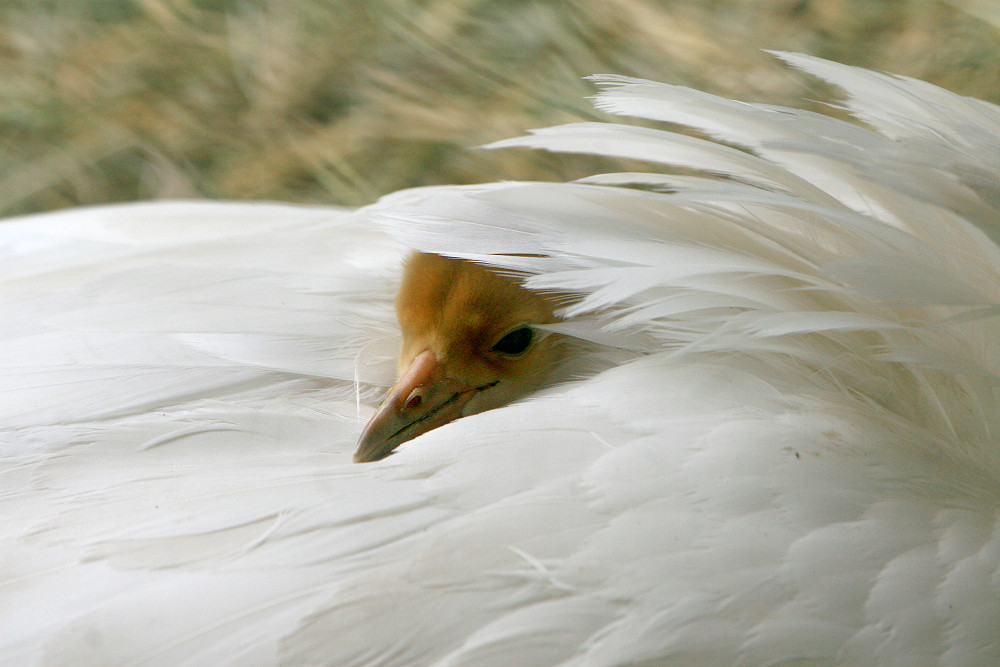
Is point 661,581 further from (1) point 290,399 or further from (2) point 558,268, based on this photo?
(1) point 290,399

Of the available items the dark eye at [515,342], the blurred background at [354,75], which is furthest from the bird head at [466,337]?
the blurred background at [354,75]

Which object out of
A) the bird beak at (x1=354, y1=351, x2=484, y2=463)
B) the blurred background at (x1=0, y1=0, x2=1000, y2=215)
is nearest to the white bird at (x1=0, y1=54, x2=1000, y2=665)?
the bird beak at (x1=354, y1=351, x2=484, y2=463)

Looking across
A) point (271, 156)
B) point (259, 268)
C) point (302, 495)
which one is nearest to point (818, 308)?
point (302, 495)

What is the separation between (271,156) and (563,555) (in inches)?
54.7

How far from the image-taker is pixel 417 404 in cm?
98

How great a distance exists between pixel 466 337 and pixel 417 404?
0.36 ft

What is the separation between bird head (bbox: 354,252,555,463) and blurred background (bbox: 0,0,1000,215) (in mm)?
701

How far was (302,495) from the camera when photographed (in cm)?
71

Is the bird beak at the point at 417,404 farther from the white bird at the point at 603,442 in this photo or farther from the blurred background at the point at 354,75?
the blurred background at the point at 354,75

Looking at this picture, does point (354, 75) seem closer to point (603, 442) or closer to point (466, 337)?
point (466, 337)

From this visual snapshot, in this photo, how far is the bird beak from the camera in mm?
867

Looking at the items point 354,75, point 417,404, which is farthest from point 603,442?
point 354,75

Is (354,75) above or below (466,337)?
above

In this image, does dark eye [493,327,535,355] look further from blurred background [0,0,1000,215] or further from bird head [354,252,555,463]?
blurred background [0,0,1000,215]
